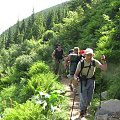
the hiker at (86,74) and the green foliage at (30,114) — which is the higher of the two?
the hiker at (86,74)

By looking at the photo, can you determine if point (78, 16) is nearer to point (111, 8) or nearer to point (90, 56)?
point (111, 8)

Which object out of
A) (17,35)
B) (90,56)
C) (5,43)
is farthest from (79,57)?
(5,43)

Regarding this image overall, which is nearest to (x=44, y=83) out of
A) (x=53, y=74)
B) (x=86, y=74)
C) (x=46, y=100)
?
(x=53, y=74)

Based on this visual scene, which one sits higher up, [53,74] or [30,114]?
[30,114]

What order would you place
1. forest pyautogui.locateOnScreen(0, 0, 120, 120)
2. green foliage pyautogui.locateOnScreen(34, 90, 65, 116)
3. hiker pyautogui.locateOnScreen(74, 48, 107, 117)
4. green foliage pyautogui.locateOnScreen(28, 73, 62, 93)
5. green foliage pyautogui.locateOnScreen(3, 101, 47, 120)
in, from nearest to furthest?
hiker pyautogui.locateOnScreen(74, 48, 107, 117), green foliage pyautogui.locateOnScreen(3, 101, 47, 120), green foliage pyautogui.locateOnScreen(34, 90, 65, 116), forest pyautogui.locateOnScreen(0, 0, 120, 120), green foliage pyautogui.locateOnScreen(28, 73, 62, 93)

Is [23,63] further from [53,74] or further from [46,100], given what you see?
[46,100]

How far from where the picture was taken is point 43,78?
527 inches

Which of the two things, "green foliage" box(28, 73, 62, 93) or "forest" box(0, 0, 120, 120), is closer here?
"forest" box(0, 0, 120, 120)

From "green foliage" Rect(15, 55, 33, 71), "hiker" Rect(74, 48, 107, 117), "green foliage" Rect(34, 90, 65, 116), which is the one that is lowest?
"green foliage" Rect(15, 55, 33, 71)

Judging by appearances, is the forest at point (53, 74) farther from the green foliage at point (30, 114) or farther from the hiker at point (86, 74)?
the hiker at point (86, 74)

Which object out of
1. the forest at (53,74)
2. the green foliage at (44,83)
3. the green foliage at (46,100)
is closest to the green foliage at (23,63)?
the forest at (53,74)

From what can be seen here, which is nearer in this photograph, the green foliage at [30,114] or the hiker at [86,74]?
the hiker at [86,74]

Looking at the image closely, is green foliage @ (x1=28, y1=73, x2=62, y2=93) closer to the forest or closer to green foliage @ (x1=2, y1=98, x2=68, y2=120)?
the forest

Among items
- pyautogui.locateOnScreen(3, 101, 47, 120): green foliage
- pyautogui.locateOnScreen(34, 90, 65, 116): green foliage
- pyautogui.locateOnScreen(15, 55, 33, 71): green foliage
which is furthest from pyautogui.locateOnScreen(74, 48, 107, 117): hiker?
pyautogui.locateOnScreen(15, 55, 33, 71): green foliage
